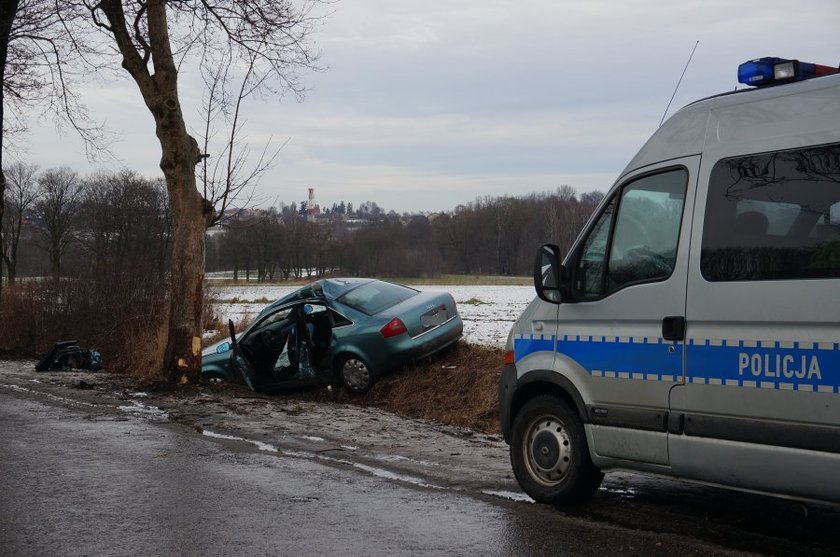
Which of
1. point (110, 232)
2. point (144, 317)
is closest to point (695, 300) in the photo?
point (144, 317)

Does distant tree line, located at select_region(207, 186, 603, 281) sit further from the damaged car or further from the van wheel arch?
the van wheel arch

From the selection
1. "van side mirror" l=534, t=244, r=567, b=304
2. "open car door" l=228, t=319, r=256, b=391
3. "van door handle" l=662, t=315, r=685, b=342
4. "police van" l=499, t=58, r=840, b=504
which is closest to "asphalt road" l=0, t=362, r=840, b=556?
"police van" l=499, t=58, r=840, b=504

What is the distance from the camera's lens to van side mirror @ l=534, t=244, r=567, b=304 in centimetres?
601

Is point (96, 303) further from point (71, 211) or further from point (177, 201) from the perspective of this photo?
point (71, 211)

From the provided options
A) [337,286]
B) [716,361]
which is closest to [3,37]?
[337,286]

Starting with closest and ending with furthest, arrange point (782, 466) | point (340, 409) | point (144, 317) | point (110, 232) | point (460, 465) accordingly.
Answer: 1. point (782, 466)
2. point (460, 465)
3. point (340, 409)
4. point (144, 317)
5. point (110, 232)

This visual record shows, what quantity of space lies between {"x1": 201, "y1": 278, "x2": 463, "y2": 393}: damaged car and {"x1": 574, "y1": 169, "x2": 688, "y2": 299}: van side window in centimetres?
620

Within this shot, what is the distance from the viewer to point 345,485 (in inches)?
273

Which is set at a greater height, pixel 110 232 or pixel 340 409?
pixel 110 232

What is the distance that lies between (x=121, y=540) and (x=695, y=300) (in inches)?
149

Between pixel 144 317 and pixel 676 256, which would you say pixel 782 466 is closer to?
pixel 676 256

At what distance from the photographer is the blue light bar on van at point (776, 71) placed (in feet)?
16.8

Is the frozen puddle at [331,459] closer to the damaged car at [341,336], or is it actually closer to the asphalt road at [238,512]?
the asphalt road at [238,512]

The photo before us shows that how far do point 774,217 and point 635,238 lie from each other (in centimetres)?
100
